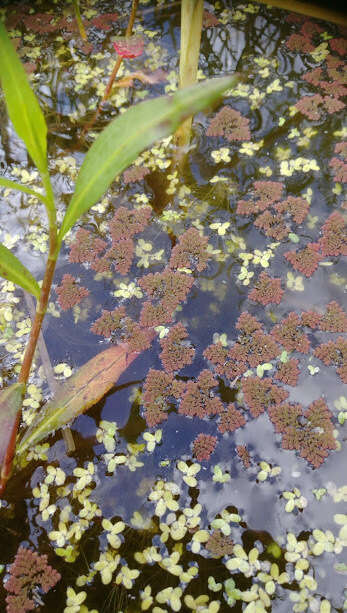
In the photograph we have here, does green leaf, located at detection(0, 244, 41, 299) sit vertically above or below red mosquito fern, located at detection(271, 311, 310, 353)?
above

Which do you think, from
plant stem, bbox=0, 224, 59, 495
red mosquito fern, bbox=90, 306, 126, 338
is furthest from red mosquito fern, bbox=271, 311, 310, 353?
plant stem, bbox=0, 224, 59, 495

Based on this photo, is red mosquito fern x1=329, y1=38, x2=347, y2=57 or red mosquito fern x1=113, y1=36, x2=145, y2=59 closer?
red mosquito fern x1=113, y1=36, x2=145, y2=59

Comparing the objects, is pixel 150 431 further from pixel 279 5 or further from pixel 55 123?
pixel 279 5

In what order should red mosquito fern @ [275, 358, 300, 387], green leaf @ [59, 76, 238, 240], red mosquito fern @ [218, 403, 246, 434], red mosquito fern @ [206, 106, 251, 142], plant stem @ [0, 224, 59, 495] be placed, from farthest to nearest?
red mosquito fern @ [206, 106, 251, 142], red mosquito fern @ [275, 358, 300, 387], red mosquito fern @ [218, 403, 246, 434], plant stem @ [0, 224, 59, 495], green leaf @ [59, 76, 238, 240]

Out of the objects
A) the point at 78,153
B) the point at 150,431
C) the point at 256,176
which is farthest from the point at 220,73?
the point at 150,431

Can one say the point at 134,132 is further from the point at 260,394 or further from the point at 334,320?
the point at 334,320

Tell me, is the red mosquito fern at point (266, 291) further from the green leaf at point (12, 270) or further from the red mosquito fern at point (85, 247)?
the green leaf at point (12, 270)

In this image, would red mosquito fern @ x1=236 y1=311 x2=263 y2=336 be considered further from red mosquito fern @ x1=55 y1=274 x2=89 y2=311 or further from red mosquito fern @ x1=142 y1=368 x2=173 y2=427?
red mosquito fern @ x1=55 y1=274 x2=89 y2=311
